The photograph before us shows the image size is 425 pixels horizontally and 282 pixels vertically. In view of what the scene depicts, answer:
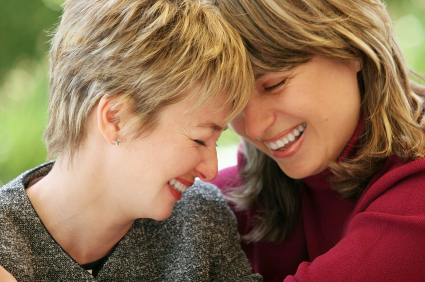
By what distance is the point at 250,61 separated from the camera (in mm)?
1156

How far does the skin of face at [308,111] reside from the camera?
1.17 meters

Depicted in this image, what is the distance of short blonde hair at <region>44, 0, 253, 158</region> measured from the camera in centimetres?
105

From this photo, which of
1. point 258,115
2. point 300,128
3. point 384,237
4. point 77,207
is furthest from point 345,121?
point 77,207

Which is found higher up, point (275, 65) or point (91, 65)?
point (91, 65)

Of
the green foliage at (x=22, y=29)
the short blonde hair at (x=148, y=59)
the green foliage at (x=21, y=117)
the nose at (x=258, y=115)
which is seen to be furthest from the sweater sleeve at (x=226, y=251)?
the green foliage at (x=22, y=29)

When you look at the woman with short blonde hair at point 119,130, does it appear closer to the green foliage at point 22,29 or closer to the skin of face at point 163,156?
the skin of face at point 163,156

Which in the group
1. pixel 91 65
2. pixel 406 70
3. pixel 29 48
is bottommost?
pixel 406 70

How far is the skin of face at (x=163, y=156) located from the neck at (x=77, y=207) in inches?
2.2

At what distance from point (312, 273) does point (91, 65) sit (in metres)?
0.74

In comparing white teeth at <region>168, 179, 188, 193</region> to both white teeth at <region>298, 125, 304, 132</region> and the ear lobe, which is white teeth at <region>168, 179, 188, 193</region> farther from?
the ear lobe

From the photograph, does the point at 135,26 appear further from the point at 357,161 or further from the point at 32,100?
the point at 32,100

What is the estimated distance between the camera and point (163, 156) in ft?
3.56

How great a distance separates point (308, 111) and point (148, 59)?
45 cm

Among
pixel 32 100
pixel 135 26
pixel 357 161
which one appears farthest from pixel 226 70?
pixel 32 100
